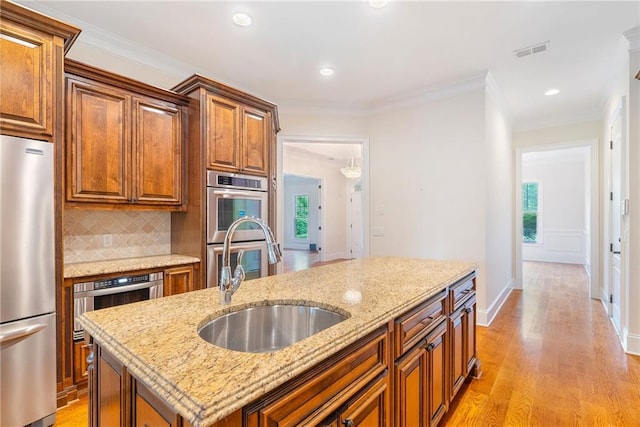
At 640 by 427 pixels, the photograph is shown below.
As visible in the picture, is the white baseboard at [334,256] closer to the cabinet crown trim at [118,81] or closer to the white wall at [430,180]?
the white wall at [430,180]

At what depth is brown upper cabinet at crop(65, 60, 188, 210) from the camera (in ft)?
7.43

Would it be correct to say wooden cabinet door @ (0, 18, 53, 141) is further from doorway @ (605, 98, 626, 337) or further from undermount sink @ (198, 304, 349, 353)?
doorway @ (605, 98, 626, 337)

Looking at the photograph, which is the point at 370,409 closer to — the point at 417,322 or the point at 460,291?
the point at 417,322

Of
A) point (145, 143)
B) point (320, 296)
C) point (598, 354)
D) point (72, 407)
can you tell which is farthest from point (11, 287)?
point (598, 354)

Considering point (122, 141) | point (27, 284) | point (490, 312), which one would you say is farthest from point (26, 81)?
point (490, 312)

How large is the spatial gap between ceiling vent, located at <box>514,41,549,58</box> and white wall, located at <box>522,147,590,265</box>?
5838 mm

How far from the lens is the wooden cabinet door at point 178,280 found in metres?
2.53

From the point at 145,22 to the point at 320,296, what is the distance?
2652 millimetres

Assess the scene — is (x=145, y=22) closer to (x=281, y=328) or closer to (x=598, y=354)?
(x=281, y=328)

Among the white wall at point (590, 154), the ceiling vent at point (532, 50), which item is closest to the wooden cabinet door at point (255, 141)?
the ceiling vent at point (532, 50)

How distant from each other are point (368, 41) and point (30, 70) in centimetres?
248

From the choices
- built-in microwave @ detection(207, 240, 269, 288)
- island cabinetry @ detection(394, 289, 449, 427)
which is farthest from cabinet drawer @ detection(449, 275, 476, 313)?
built-in microwave @ detection(207, 240, 269, 288)

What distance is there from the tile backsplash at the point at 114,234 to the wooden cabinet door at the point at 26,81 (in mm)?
831

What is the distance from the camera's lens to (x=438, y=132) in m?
3.84
